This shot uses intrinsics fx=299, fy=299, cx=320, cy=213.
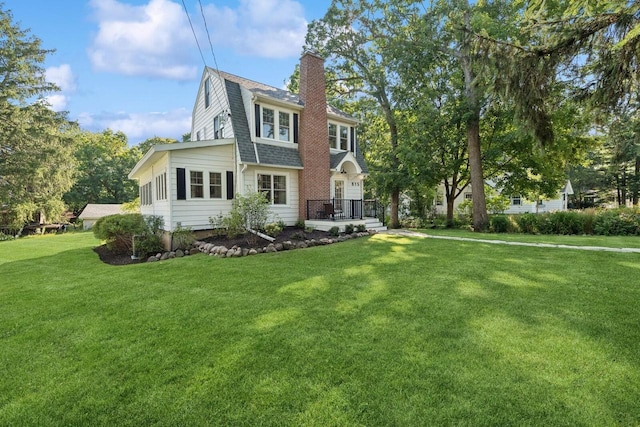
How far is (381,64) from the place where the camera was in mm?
16953

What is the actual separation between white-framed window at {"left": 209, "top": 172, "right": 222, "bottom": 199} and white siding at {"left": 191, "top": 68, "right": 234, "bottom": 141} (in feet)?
6.13

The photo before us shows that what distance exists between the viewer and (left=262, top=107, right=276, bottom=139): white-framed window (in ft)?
40.0

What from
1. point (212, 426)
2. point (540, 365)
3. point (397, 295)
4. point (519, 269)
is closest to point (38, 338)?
point (212, 426)

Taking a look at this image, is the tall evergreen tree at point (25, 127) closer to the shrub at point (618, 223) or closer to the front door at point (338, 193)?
the front door at point (338, 193)

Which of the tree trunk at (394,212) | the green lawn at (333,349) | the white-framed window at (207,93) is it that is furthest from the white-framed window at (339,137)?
the green lawn at (333,349)

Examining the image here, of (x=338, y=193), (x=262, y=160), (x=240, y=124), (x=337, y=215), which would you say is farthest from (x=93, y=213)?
(x=337, y=215)

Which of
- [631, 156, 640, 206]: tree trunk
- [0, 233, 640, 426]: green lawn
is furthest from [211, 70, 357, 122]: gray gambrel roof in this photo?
[631, 156, 640, 206]: tree trunk

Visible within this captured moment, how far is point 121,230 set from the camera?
10688 mm

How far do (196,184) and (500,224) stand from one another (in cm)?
1301

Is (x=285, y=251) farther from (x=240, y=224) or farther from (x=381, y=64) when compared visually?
(x=381, y=64)

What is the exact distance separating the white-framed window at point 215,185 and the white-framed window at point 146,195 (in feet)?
15.1

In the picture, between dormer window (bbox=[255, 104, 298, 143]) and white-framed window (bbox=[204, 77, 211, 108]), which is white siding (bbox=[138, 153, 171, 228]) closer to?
dormer window (bbox=[255, 104, 298, 143])

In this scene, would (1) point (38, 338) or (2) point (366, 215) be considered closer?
(1) point (38, 338)

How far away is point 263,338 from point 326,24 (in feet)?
60.9
